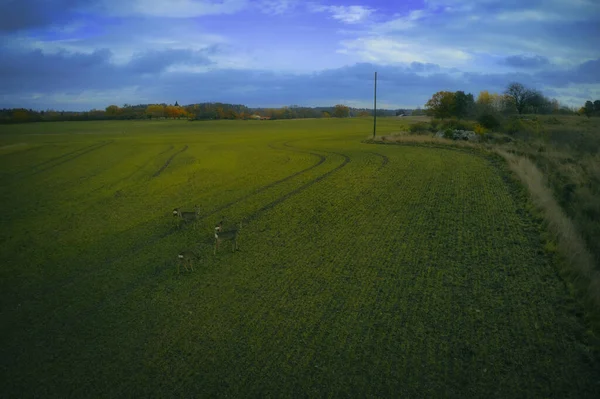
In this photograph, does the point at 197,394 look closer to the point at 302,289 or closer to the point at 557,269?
the point at 302,289

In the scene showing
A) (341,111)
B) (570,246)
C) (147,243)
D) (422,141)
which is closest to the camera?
(570,246)

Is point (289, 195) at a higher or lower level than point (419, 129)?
lower

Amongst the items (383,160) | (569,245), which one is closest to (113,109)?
(383,160)

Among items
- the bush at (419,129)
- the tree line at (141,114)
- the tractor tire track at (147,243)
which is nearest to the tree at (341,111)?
the tree line at (141,114)

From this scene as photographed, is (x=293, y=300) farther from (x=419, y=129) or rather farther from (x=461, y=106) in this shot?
(x=461, y=106)

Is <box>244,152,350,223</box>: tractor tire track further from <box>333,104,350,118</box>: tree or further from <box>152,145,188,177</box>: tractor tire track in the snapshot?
<box>333,104,350,118</box>: tree

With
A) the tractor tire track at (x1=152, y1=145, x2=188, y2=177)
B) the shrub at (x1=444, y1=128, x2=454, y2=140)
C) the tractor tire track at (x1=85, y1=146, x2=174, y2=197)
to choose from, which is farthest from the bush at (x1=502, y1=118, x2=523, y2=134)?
the tractor tire track at (x1=85, y1=146, x2=174, y2=197)
